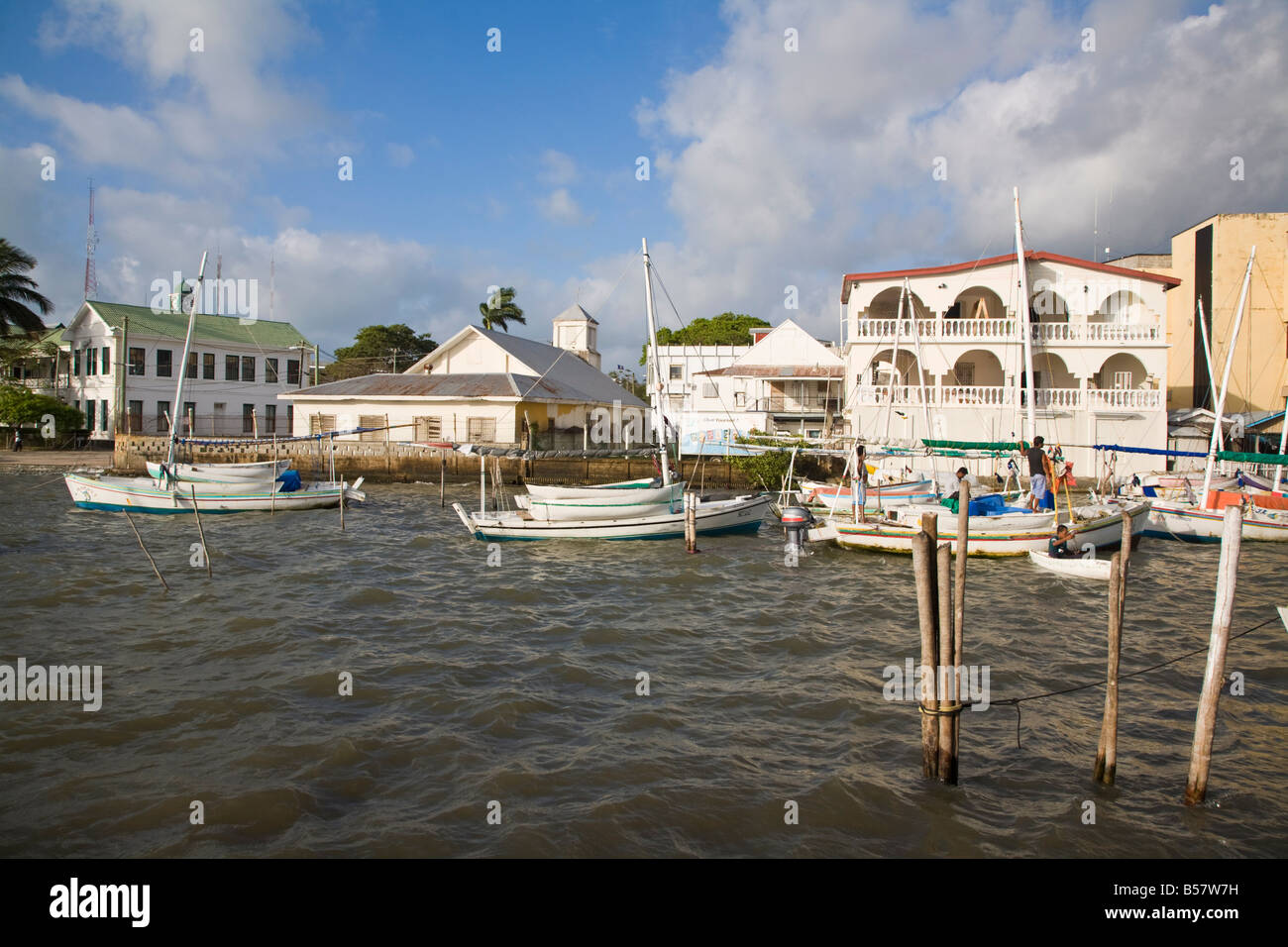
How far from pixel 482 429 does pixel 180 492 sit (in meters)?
15.2

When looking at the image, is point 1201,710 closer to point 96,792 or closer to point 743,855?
point 743,855

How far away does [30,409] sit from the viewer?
4431 cm

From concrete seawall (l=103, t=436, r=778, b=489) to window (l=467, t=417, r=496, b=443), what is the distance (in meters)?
1.70

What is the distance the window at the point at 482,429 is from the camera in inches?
1534

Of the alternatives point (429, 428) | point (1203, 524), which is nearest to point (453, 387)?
point (429, 428)

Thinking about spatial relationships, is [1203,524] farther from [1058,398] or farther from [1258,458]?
[1058,398]

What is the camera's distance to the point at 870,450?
97.0 ft

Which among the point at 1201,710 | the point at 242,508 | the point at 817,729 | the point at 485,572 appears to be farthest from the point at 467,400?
the point at 1201,710

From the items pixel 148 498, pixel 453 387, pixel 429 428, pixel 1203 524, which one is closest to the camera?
pixel 1203 524

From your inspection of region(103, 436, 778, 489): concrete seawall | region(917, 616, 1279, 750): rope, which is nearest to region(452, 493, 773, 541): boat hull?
region(917, 616, 1279, 750): rope

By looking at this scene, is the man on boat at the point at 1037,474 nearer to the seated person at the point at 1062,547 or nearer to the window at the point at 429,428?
the seated person at the point at 1062,547

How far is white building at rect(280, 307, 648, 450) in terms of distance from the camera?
128 feet

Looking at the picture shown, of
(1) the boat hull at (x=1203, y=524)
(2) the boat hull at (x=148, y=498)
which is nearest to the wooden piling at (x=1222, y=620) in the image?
(1) the boat hull at (x=1203, y=524)

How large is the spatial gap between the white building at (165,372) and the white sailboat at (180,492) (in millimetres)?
18436
